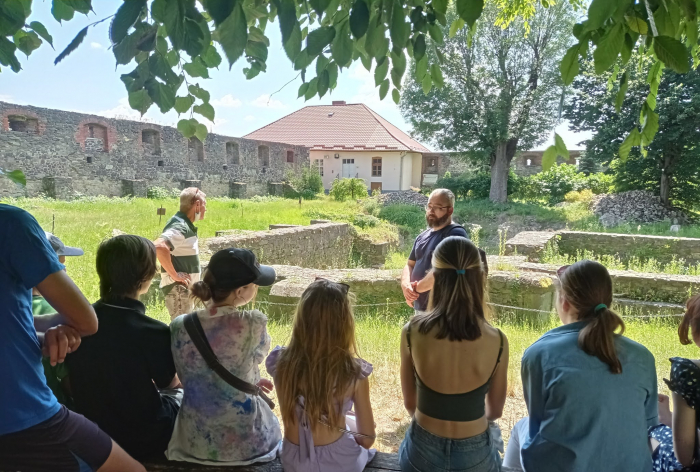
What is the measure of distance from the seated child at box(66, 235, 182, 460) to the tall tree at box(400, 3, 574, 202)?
22.3 meters

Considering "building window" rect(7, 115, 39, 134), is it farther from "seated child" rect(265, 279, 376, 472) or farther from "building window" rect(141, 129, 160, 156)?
"seated child" rect(265, 279, 376, 472)

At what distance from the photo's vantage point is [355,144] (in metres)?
29.5

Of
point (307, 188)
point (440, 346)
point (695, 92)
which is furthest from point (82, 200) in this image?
point (695, 92)

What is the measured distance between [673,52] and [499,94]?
78.3 ft

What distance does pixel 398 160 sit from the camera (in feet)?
94.9

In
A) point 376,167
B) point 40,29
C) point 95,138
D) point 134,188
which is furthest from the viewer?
point 376,167

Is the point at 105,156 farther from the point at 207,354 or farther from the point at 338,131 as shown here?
the point at 207,354

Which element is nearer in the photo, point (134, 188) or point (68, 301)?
point (68, 301)

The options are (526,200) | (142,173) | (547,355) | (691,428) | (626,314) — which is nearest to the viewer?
(691,428)

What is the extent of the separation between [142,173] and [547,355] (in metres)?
19.8

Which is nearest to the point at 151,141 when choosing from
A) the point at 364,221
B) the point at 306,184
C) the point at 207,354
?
the point at 306,184

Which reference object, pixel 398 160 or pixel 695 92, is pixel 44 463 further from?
pixel 398 160

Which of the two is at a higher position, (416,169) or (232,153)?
(232,153)

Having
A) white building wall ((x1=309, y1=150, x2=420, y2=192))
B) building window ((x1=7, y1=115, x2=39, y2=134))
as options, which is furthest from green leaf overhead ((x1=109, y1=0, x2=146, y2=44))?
white building wall ((x1=309, y1=150, x2=420, y2=192))
